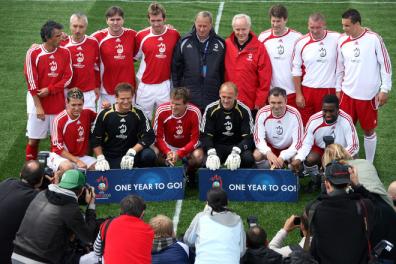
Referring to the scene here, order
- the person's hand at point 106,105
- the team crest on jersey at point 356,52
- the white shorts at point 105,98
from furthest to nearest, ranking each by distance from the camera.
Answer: the white shorts at point 105,98 < the team crest on jersey at point 356,52 < the person's hand at point 106,105

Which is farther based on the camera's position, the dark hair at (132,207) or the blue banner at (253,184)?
the blue banner at (253,184)

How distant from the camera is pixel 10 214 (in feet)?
25.7

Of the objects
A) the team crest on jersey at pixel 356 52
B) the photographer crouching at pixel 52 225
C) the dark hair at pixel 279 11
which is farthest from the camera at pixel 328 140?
the photographer crouching at pixel 52 225

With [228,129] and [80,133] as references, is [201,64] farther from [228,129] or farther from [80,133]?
[80,133]

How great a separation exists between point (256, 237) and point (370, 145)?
3.93 m

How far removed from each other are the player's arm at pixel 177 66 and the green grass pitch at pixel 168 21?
172 cm

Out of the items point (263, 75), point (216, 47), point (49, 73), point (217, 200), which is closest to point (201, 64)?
point (216, 47)

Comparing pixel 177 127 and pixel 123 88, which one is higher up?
pixel 123 88

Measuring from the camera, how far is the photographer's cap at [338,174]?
7.48m

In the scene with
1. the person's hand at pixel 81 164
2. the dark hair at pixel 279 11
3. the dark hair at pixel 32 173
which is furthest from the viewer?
the dark hair at pixel 279 11

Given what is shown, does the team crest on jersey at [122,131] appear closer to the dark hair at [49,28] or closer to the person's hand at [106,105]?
the person's hand at [106,105]

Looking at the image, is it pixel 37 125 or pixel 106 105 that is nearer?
pixel 106 105

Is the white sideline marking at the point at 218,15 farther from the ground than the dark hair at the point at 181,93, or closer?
farther from the ground

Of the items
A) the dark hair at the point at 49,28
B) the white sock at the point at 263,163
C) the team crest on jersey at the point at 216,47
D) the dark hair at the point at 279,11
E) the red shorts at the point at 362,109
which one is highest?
the dark hair at the point at 279,11
